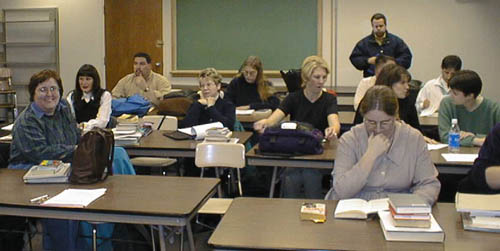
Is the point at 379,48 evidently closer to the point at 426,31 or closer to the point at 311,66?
the point at 426,31

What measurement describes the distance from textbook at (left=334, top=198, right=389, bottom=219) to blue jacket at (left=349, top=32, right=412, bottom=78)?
4511 mm

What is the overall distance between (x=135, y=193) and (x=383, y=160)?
1209 mm

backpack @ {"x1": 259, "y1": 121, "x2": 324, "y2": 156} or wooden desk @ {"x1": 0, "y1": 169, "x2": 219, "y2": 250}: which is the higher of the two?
backpack @ {"x1": 259, "y1": 121, "x2": 324, "y2": 156}

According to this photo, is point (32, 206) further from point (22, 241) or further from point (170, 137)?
point (170, 137)

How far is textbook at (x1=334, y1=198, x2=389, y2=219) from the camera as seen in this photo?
2.29 meters

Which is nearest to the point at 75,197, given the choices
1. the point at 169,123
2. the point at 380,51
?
the point at 169,123

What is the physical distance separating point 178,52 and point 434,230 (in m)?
7.39

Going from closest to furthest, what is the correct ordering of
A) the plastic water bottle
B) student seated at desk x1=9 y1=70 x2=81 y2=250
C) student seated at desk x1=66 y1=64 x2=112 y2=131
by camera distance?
→ student seated at desk x1=9 y1=70 x2=81 y2=250 → the plastic water bottle → student seated at desk x1=66 y1=64 x2=112 y2=131

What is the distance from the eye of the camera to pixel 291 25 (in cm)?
850

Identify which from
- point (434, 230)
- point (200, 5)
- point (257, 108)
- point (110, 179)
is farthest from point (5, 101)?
point (434, 230)

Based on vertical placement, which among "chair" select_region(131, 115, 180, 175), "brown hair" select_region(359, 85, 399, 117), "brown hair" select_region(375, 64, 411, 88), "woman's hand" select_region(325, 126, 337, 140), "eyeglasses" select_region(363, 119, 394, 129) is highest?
"brown hair" select_region(375, 64, 411, 88)

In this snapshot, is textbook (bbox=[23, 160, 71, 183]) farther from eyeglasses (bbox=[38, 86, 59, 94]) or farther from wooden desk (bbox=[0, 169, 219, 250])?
eyeglasses (bbox=[38, 86, 59, 94])

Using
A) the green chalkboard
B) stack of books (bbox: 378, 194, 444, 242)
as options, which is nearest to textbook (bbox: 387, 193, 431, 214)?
stack of books (bbox: 378, 194, 444, 242)

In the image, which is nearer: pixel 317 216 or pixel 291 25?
pixel 317 216
